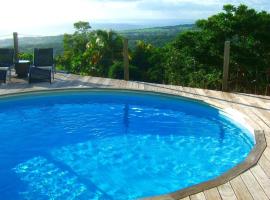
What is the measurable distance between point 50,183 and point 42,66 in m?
5.86

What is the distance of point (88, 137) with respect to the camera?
24.9ft

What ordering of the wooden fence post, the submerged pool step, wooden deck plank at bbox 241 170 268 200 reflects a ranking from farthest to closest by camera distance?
the wooden fence post < the submerged pool step < wooden deck plank at bbox 241 170 268 200

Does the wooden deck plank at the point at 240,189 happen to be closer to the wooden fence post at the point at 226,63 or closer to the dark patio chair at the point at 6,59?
the wooden fence post at the point at 226,63

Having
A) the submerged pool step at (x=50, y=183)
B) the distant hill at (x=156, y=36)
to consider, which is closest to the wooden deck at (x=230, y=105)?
the submerged pool step at (x=50, y=183)

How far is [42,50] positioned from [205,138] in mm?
5628

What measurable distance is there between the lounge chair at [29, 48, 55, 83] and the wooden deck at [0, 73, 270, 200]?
224mm

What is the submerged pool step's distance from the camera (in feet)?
17.2

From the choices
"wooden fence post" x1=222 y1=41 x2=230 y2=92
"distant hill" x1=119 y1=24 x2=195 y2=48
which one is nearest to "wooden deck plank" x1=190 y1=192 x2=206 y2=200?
"wooden fence post" x1=222 y1=41 x2=230 y2=92

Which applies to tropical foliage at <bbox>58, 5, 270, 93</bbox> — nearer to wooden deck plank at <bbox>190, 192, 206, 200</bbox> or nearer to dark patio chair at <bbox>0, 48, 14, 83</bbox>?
dark patio chair at <bbox>0, 48, 14, 83</bbox>

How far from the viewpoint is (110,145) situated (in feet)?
23.5

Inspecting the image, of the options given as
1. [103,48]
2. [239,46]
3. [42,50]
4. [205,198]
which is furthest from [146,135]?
[103,48]

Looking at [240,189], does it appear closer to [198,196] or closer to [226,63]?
[198,196]

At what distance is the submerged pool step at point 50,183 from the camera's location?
5229mm

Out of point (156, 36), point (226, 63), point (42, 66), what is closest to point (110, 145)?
point (226, 63)
